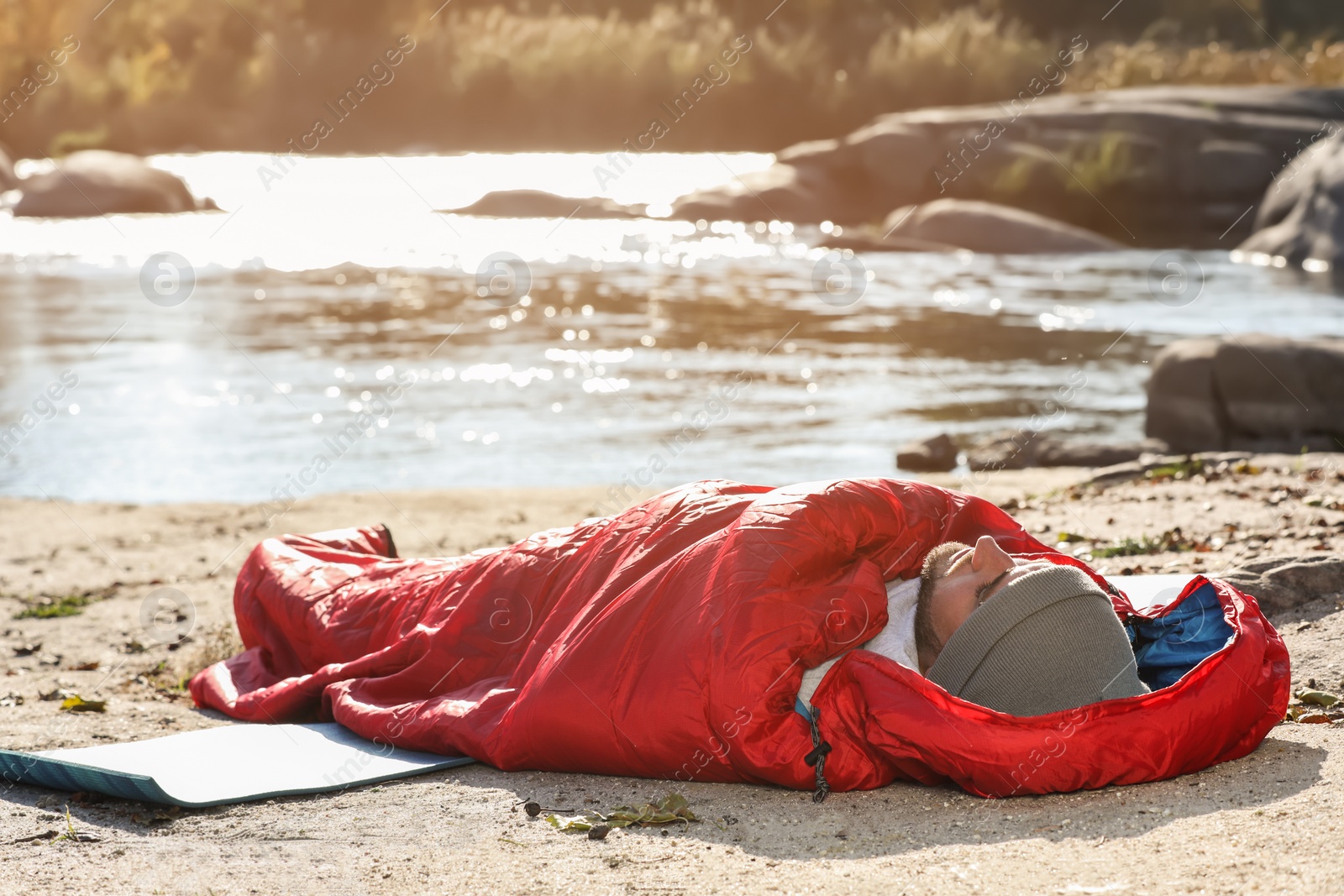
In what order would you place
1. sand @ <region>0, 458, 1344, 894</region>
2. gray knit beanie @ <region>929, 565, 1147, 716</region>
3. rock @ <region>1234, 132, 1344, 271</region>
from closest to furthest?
sand @ <region>0, 458, 1344, 894</region> < gray knit beanie @ <region>929, 565, 1147, 716</region> < rock @ <region>1234, 132, 1344, 271</region>

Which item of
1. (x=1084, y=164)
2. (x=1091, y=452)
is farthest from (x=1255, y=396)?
(x=1084, y=164)

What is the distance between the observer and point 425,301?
16.8 m

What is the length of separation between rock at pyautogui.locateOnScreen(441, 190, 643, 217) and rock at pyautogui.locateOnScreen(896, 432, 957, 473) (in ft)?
56.7

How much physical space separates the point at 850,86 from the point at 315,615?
31876 mm

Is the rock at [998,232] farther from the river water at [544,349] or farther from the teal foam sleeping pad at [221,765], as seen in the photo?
the teal foam sleeping pad at [221,765]

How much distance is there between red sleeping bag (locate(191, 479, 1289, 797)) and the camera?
2.94m

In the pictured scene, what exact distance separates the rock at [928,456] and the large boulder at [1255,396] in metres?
1.61

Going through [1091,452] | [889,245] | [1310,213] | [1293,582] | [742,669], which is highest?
[742,669]

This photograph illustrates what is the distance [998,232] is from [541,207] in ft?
29.6

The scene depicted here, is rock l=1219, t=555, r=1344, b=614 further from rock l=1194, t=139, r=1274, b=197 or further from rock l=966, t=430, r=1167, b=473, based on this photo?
rock l=1194, t=139, r=1274, b=197

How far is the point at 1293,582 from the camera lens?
4.24m

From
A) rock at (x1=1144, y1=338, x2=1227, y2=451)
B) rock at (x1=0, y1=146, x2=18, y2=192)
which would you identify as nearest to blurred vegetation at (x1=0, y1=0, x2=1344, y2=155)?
rock at (x1=0, y1=146, x2=18, y2=192)

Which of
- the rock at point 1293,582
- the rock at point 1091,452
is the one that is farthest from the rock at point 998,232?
the rock at point 1293,582

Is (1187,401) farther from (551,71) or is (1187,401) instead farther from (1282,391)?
(551,71)
